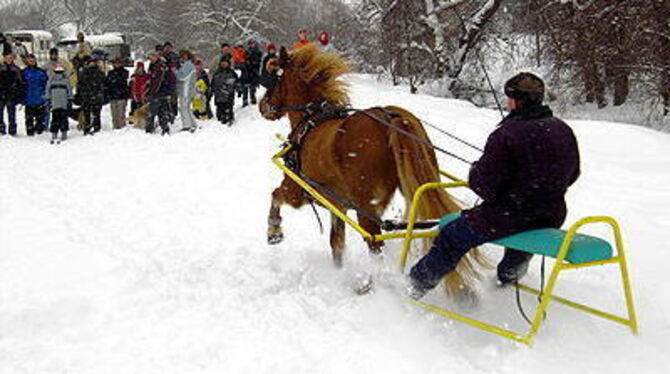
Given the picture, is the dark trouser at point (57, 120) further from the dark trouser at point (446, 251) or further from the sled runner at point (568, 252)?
the sled runner at point (568, 252)

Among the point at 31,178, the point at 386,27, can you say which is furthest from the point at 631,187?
the point at 386,27

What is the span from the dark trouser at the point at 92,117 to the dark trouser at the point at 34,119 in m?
1.04

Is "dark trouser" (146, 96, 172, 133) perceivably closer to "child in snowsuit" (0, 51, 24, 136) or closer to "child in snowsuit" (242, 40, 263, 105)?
"child in snowsuit" (242, 40, 263, 105)

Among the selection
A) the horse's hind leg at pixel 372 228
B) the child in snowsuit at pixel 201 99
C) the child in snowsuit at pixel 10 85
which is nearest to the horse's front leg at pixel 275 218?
the horse's hind leg at pixel 372 228

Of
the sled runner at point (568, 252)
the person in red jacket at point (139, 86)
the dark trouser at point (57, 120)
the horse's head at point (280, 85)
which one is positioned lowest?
the dark trouser at point (57, 120)

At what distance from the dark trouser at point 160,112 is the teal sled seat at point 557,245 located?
11.5 meters

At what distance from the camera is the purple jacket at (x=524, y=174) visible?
3344 mm

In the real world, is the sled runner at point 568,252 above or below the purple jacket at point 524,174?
below

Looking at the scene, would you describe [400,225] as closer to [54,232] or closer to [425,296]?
[425,296]

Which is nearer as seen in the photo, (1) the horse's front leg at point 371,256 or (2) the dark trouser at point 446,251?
(2) the dark trouser at point 446,251

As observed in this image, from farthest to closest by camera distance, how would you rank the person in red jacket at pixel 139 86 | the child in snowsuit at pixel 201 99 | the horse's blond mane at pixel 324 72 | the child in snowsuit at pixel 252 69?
1. the child in snowsuit at pixel 252 69
2. the child in snowsuit at pixel 201 99
3. the person in red jacket at pixel 139 86
4. the horse's blond mane at pixel 324 72

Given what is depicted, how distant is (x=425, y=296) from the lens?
4.37 meters

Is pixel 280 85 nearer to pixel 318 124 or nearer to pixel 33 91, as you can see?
pixel 318 124

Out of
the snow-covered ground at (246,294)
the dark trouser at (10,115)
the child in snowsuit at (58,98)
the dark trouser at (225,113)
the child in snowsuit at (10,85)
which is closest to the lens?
the snow-covered ground at (246,294)
